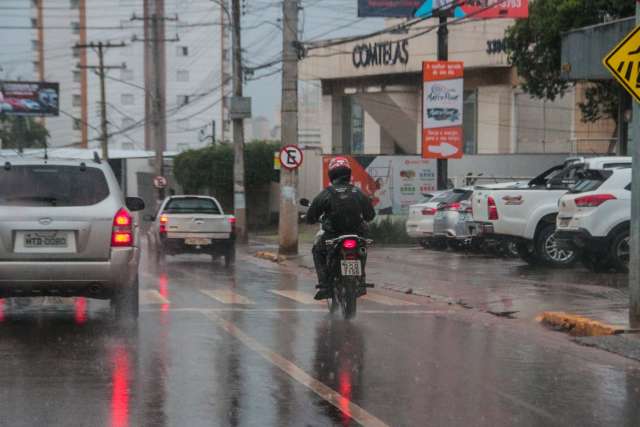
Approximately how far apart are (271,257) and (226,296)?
10697 mm

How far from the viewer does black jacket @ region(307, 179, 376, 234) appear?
12.4m

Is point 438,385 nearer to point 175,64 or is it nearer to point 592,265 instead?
point 592,265

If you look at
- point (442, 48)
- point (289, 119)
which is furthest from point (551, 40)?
point (289, 119)

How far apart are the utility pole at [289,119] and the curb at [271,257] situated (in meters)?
0.26

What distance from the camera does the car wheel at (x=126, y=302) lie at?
37.2 feet

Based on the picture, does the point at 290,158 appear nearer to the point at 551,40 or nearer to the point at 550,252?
the point at 550,252

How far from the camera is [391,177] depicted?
3444 centimetres

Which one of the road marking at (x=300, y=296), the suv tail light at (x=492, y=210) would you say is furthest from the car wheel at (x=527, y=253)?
the road marking at (x=300, y=296)

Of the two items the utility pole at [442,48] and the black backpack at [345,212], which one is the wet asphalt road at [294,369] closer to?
the black backpack at [345,212]

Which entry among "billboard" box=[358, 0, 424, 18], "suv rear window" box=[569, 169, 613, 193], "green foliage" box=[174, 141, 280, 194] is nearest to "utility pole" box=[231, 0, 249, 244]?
"billboard" box=[358, 0, 424, 18]

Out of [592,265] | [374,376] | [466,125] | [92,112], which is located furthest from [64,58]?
[374,376]

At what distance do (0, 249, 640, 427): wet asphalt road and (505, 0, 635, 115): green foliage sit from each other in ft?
54.9

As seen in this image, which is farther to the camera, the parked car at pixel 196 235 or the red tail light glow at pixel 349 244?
the parked car at pixel 196 235

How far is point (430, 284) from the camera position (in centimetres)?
1748
